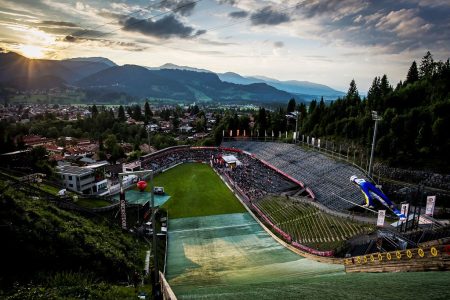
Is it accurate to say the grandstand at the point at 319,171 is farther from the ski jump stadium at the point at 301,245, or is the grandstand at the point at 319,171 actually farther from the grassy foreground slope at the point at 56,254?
the grassy foreground slope at the point at 56,254

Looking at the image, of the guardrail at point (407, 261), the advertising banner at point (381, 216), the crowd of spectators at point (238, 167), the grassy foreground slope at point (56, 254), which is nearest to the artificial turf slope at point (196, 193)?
the crowd of spectators at point (238, 167)

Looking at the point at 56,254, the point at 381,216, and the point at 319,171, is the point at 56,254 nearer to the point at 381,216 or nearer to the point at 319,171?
the point at 381,216

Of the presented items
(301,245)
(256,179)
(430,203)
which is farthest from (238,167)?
(430,203)

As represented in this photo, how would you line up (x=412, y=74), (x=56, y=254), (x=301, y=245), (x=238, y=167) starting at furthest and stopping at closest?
(x=412, y=74) → (x=238, y=167) → (x=301, y=245) → (x=56, y=254)

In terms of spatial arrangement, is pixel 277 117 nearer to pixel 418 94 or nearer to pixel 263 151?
pixel 263 151

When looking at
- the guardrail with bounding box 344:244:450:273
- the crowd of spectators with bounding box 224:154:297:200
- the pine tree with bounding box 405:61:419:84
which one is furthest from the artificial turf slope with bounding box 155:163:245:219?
the pine tree with bounding box 405:61:419:84

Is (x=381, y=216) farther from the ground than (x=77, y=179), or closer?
farther from the ground
